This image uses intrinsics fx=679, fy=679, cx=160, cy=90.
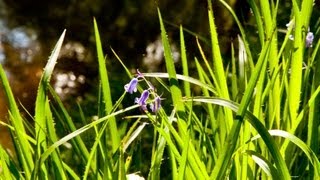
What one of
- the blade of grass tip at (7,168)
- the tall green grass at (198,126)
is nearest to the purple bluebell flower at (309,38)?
the tall green grass at (198,126)

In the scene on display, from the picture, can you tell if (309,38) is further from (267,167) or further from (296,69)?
(267,167)

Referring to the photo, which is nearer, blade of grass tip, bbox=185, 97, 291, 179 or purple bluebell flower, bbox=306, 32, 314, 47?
blade of grass tip, bbox=185, 97, 291, 179

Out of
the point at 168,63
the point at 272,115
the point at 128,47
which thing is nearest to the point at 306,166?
the point at 272,115

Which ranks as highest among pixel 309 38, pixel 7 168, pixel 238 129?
pixel 309 38

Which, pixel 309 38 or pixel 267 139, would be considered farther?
pixel 309 38

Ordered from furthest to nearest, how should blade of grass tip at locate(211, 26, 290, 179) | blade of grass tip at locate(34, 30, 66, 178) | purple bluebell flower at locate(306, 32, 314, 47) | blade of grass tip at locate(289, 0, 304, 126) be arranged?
purple bluebell flower at locate(306, 32, 314, 47) → blade of grass tip at locate(289, 0, 304, 126) → blade of grass tip at locate(34, 30, 66, 178) → blade of grass tip at locate(211, 26, 290, 179)

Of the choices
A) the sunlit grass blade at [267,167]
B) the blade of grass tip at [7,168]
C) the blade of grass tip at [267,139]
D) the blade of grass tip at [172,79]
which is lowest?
the blade of grass tip at [7,168]

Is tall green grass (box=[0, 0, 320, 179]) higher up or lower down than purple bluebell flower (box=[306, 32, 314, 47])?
lower down

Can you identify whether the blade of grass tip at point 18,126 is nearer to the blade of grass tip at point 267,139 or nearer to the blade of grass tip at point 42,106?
the blade of grass tip at point 42,106

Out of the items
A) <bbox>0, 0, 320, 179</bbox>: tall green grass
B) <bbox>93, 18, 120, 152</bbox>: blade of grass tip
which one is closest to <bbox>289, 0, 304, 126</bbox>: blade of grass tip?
<bbox>0, 0, 320, 179</bbox>: tall green grass

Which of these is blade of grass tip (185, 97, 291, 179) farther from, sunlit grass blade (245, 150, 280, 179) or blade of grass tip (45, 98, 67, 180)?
blade of grass tip (45, 98, 67, 180)

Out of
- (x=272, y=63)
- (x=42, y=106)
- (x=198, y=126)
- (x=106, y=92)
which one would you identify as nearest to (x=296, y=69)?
(x=272, y=63)
